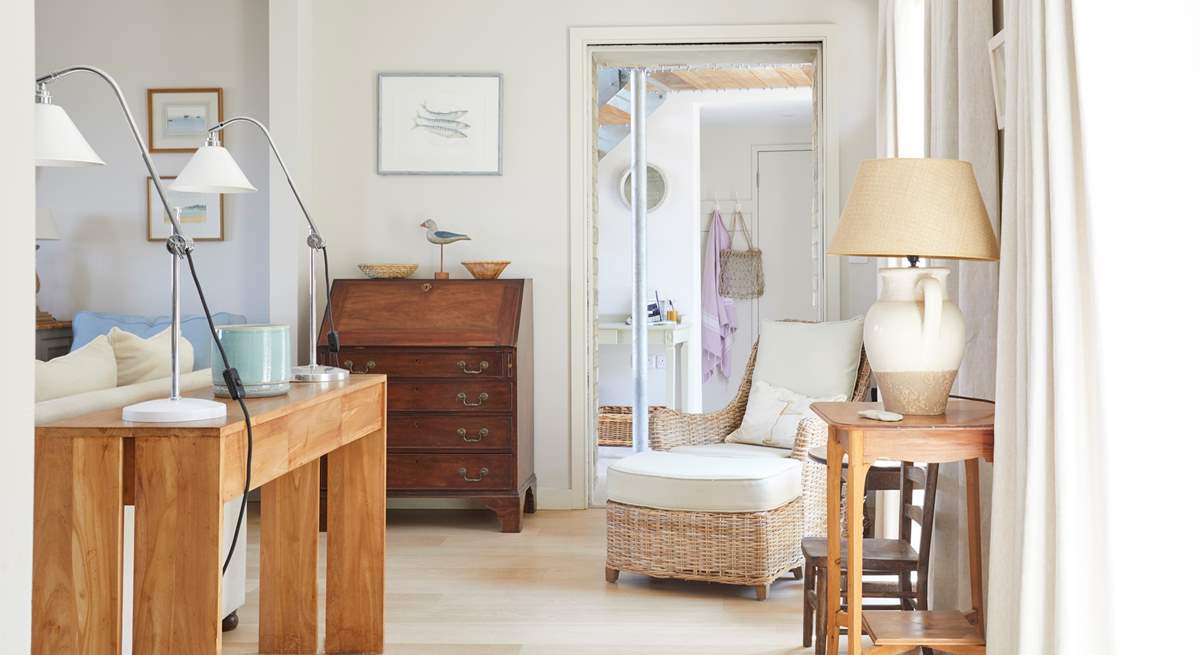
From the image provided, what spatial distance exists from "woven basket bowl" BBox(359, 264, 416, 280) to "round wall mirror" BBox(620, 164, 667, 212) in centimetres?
314

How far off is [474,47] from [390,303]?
1316mm

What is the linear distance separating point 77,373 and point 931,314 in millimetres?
2119

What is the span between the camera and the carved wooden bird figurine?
4.81m

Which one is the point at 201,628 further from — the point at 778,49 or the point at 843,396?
the point at 778,49

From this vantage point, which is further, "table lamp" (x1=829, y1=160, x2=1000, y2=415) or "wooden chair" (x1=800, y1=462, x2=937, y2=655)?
"wooden chair" (x1=800, y1=462, x2=937, y2=655)

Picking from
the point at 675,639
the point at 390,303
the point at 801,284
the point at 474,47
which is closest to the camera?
the point at 675,639

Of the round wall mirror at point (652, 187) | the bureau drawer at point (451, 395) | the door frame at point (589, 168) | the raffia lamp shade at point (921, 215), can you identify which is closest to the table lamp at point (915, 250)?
the raffia lamp shade at point (921, 215)

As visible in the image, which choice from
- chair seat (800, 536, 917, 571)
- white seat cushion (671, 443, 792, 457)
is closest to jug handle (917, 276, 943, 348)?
chair seat (800, 536, 917, 571)

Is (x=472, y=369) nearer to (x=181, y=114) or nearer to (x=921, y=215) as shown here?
(x=181, y=114)

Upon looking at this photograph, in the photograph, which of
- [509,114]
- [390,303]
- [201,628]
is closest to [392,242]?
[390,303]

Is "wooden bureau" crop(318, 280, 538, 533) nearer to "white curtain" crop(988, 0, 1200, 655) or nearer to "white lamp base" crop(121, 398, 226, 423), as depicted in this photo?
"white lamp base" crop(121, 398, 226, 423)

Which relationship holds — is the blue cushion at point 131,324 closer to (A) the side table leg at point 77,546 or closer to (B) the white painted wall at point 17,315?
(A) the side table leg at point 77,546

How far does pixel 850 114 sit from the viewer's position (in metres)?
4.96

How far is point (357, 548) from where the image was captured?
3.02 meters
